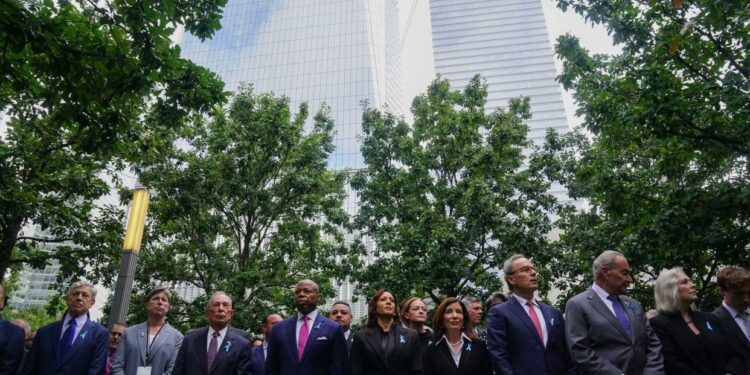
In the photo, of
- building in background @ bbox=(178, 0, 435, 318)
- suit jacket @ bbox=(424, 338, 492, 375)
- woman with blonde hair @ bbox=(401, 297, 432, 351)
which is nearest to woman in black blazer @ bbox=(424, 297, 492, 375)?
suit jacket @ bbox=(424, 338, 492, 375)

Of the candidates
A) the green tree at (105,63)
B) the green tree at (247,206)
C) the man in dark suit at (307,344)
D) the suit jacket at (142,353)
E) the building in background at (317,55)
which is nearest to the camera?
the man in dark suit at (307,344)

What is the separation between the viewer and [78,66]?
605 cm

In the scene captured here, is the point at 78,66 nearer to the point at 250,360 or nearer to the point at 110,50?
the point at 110,50

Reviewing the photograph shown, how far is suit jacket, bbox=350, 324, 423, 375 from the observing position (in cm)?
505

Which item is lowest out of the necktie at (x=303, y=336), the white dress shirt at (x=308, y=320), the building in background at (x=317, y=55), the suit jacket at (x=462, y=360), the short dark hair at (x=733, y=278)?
the suit jacket at (x=462, y=360)

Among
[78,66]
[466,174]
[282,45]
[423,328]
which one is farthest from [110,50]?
[282,45]

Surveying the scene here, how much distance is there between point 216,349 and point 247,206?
10.7 m

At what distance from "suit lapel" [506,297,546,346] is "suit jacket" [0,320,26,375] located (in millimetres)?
5521

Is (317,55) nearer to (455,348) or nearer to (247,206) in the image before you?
(247,206)

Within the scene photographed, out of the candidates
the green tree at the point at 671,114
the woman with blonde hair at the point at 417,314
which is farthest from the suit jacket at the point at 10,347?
the green tree at the point at 671,114

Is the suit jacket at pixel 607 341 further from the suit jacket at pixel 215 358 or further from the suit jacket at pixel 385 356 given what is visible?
the suit jacket at pixel 215 358

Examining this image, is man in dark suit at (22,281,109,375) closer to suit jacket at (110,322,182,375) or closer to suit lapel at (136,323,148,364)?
suit jacket at (110,322,182,375)

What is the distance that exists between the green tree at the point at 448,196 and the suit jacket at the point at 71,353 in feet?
29.0

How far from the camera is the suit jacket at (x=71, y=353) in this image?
5.42 metres
